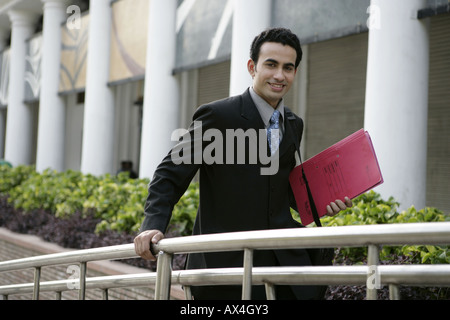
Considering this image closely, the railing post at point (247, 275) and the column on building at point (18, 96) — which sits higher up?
the column on building at point (18, 96)

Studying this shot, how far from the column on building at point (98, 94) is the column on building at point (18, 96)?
694 centimetres

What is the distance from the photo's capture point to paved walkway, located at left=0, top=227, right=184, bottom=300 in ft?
20.4

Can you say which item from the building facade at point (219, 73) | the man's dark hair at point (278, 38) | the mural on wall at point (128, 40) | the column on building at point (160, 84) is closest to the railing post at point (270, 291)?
the man's dark hair at point (278, 38)

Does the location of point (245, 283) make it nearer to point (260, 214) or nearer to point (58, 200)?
point (260, 214)

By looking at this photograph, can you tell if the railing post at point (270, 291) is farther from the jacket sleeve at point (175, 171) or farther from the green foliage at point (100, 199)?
the green foliage at point (100, 199)

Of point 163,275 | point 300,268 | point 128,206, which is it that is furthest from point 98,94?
point 300,268

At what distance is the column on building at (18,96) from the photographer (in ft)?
66.7

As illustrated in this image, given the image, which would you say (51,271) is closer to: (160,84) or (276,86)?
(160,84)

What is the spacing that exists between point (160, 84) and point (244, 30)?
9.94 feet

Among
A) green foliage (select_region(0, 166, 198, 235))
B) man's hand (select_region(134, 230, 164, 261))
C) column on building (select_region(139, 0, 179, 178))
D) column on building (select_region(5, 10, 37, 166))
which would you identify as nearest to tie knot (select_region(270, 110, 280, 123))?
man's hand (select_region(134, 230, 164, 261))

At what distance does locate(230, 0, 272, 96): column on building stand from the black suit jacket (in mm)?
6350

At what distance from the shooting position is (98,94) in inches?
567

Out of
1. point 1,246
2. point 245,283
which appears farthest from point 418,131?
point 1,246

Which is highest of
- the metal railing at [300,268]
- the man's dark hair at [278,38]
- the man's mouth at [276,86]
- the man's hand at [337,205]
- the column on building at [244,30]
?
the column on building at [244,30]
